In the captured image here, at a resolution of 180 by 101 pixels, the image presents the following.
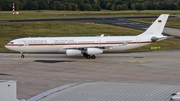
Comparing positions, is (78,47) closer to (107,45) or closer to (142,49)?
(107,45)

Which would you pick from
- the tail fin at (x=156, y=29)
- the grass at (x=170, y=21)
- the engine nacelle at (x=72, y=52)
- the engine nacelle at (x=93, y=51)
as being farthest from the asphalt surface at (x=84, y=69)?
the grass at (x=170, y=21)

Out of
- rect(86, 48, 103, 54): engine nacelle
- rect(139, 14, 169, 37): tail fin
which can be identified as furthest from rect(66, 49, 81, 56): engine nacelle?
rect(139, 14, 169, 37): tail fin

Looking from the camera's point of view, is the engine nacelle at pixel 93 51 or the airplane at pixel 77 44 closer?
the engine nacelle at pixel 93 51

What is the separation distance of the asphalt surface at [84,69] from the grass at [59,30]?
1475 cm

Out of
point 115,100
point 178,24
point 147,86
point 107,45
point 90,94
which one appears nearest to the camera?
point 115,100

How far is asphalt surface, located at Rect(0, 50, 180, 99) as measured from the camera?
4016 cm

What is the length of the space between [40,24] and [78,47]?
43.4m

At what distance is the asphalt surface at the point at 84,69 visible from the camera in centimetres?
4016

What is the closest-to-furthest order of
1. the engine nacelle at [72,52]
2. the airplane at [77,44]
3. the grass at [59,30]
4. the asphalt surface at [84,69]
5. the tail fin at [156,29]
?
the asphalt surface at [84,69]
the engine nacelle at [72,52]
the airplane at [77,44]
the tail fin at [156,29]
the grass at [59,30]

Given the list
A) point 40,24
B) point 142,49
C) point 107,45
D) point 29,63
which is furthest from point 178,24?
point 29,63

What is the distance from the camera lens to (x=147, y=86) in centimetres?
2416

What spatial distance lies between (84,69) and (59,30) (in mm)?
41843

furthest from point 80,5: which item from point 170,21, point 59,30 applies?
point 59,30

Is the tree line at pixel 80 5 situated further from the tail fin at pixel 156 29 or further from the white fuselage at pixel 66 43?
the tail fin at pixel 156 29
